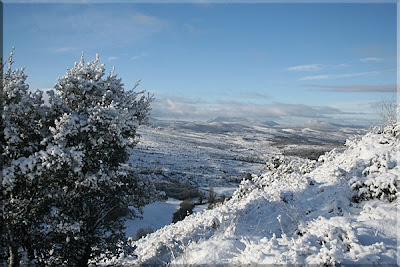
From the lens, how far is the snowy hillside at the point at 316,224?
654 cm

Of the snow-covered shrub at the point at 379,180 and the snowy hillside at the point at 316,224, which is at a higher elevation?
the snow-covered shrub at the point at 379,180

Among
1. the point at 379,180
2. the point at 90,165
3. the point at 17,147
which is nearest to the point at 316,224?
the point at 379,180

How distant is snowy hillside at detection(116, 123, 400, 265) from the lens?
6535 millimetres

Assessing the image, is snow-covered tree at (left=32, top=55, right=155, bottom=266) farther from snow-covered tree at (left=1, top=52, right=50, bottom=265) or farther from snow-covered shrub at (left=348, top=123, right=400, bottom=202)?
snow-covered shrub at (left=348, top=123, right=400, bottom=202)

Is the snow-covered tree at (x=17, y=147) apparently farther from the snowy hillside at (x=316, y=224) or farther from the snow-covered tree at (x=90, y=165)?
the snowy hillside at (x=316, y=224)

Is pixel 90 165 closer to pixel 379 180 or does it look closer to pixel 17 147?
pixel 17 147

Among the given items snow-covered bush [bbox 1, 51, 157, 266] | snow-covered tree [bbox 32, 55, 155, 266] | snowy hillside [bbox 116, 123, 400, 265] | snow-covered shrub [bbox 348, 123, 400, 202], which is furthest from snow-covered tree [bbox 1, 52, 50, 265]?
snow-covered shrub [bbox 348, 123, 400, 202]

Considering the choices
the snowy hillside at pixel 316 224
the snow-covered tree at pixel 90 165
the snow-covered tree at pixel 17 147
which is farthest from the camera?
the snow-covered tree at pixel 90 165

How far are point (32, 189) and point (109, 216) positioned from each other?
3323 millimetres

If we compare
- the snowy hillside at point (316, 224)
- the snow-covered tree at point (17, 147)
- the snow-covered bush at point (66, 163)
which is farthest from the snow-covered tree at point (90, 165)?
the snowy hillside at point (316, 224)

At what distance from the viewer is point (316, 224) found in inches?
320

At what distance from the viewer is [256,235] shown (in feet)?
31.1

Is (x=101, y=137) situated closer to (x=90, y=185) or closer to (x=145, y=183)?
(x=90, y=185)

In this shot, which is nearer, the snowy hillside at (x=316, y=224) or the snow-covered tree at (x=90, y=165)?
the snowy hillside at (x=316, y=224)
